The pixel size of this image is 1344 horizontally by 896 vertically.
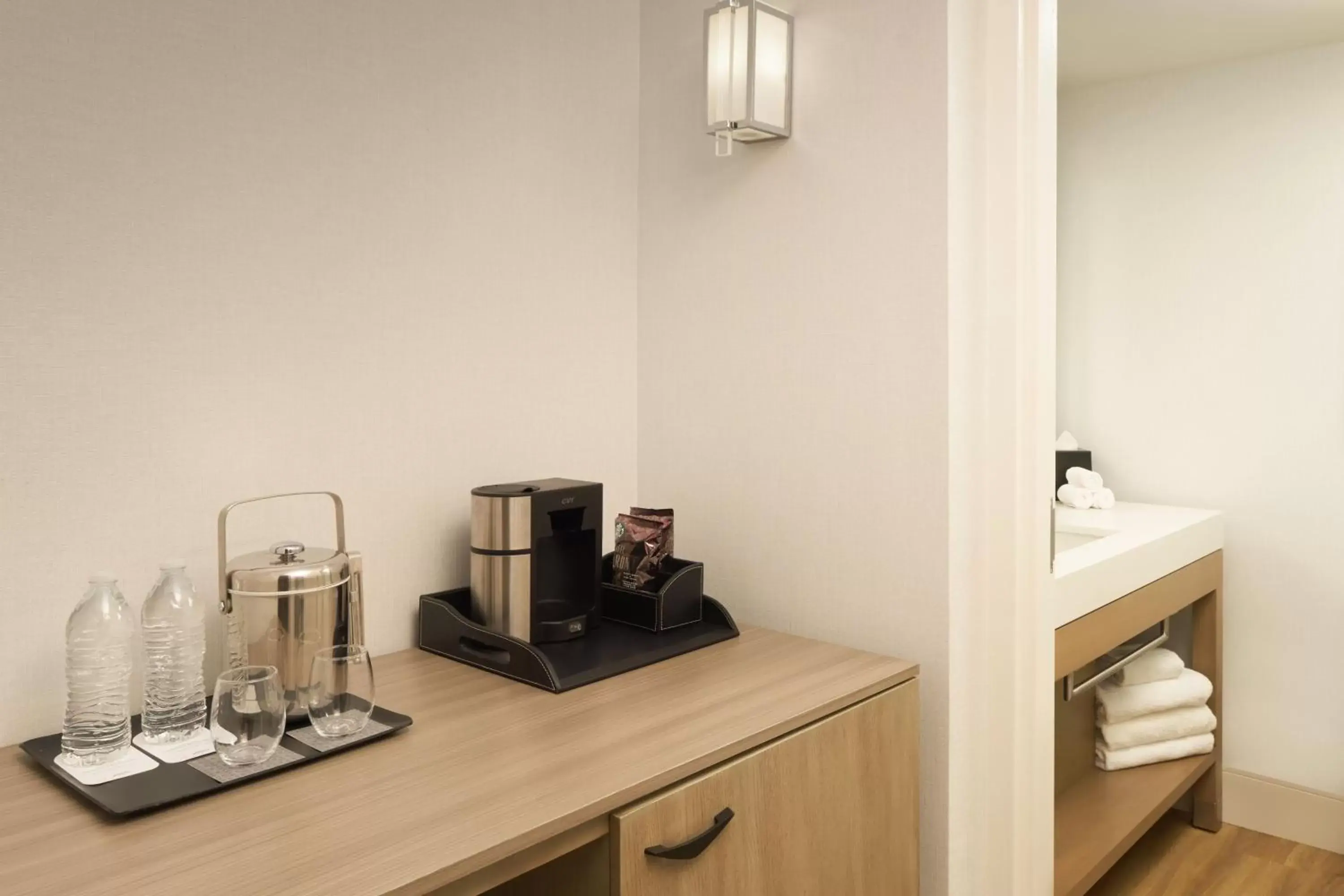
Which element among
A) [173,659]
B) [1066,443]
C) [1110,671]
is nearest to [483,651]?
[173,659]

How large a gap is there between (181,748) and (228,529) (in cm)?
34

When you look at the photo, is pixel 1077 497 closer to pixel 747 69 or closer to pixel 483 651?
pixel 747 69

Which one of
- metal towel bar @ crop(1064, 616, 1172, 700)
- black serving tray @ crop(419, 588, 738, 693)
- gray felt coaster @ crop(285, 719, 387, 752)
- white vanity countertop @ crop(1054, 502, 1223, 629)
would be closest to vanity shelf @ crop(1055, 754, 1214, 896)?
metal towel bar @ crop(1064, 616, 1172, 700)

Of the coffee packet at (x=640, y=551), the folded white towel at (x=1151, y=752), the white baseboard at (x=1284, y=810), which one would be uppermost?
the coffee packet at (x=640, y=551)

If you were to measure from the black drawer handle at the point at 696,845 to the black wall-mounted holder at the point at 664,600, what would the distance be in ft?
1.56

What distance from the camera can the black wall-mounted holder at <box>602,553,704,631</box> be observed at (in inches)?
62.2

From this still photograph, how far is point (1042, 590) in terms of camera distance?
155 centimetres

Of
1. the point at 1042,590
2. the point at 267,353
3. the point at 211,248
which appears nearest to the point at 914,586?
the point at 1042,590

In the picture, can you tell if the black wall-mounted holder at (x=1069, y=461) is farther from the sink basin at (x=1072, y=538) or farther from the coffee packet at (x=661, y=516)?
the coffee packet at (x=661, y=516)

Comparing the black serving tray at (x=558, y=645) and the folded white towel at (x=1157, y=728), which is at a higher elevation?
the black serving tray at (x=558, y=645)

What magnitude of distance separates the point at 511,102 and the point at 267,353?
2.11ft

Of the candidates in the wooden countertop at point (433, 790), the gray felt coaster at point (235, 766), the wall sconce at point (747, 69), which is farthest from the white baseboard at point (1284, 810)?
the gray felt coaster at point (235, 766)

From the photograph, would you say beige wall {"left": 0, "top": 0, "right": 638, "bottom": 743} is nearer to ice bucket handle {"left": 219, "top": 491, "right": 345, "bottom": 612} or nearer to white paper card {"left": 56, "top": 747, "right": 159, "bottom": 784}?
ice bucket handle {"left": 219, "top": 491, "right": 345, "bottom": 612}

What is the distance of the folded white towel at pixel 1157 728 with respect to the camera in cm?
241
